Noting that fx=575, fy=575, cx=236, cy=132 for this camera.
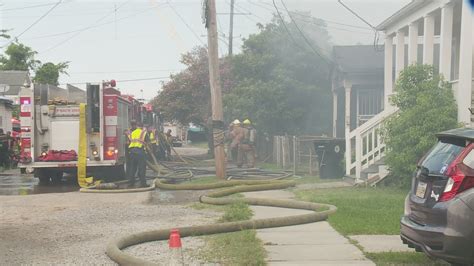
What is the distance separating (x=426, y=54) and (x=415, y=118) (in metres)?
2.85

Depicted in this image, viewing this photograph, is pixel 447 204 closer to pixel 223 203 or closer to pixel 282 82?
pixel 223 203

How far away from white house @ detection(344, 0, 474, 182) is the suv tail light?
665 centimetres

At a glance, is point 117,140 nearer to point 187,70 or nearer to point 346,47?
point 346,47

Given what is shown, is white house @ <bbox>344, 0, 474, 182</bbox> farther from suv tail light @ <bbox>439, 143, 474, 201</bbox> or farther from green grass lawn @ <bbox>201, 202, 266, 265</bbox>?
suv tail light @ <bbox>439, 143, 474, 201</bbox>

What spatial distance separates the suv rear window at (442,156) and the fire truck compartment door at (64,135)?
452 inches

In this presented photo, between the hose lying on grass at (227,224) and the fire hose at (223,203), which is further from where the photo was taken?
the fire hose at (223,203)

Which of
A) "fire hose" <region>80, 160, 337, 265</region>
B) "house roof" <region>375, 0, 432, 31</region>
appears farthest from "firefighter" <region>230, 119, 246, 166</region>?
"house roof" <region>375, 0, 432, 31</region>

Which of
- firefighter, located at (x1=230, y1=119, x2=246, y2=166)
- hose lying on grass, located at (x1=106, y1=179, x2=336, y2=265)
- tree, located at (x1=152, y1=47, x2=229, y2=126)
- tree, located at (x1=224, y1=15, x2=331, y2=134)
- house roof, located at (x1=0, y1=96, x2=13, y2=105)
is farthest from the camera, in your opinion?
tree, located at (x1=152, y1=47, x2=229, y2=126)

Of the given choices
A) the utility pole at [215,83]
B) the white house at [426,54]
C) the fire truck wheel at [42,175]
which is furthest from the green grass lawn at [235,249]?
the fire truck wheel at [42,175]

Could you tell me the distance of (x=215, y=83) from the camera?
51.4 ft

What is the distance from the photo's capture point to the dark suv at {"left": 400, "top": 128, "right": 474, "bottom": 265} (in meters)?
4.86

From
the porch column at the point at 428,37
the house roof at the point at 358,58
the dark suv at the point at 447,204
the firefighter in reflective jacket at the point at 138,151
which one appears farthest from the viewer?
the house roof at the point at 358,58

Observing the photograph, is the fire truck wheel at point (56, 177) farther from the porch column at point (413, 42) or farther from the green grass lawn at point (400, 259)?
the green grass lawn at point (400, 259)

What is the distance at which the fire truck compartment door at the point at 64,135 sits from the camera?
15336mm
